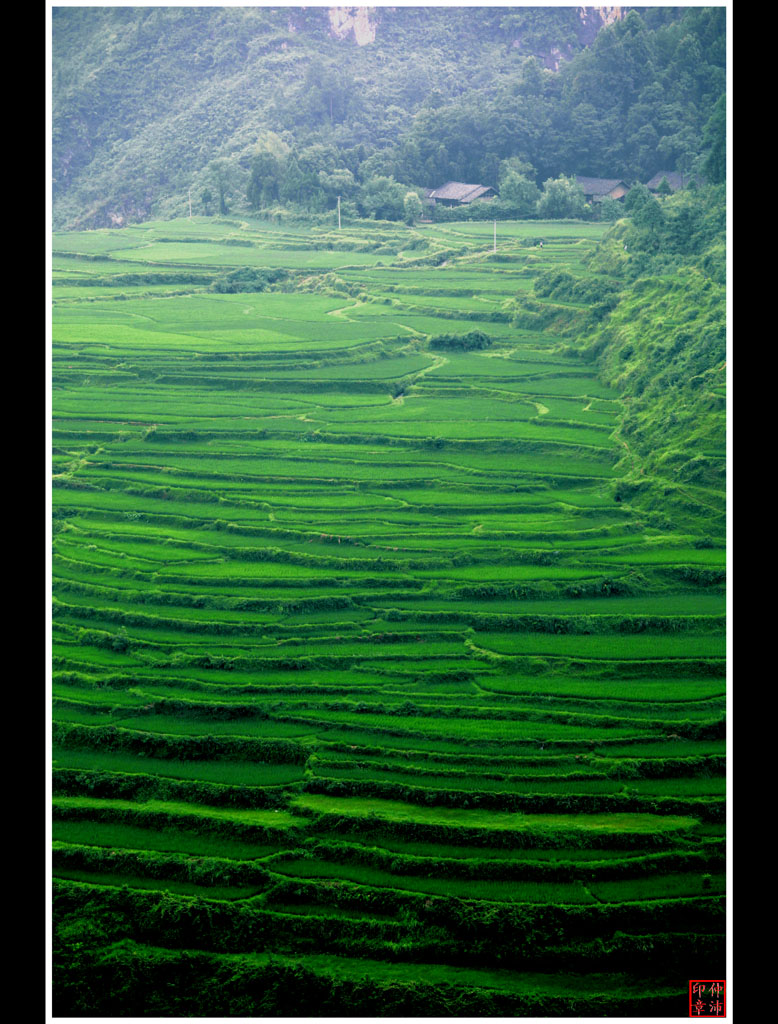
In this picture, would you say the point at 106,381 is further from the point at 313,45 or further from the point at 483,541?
the point at 313,45

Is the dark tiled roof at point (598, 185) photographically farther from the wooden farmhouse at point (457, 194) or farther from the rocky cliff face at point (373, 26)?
the rocky cliff face at point (373, 26)

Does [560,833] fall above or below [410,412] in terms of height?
below

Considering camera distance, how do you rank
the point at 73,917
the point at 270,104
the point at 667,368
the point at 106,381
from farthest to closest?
the point at 270,104 → the point at 106,381 → the point at 667,368 → the point at 73,917

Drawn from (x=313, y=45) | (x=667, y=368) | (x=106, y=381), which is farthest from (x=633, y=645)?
(x=313, y=45)

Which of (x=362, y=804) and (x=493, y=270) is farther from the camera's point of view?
(x=493, y=270)

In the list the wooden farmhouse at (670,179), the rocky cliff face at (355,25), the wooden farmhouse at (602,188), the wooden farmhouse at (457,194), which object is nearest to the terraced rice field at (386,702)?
the wooden farmhouse at (670,179)
